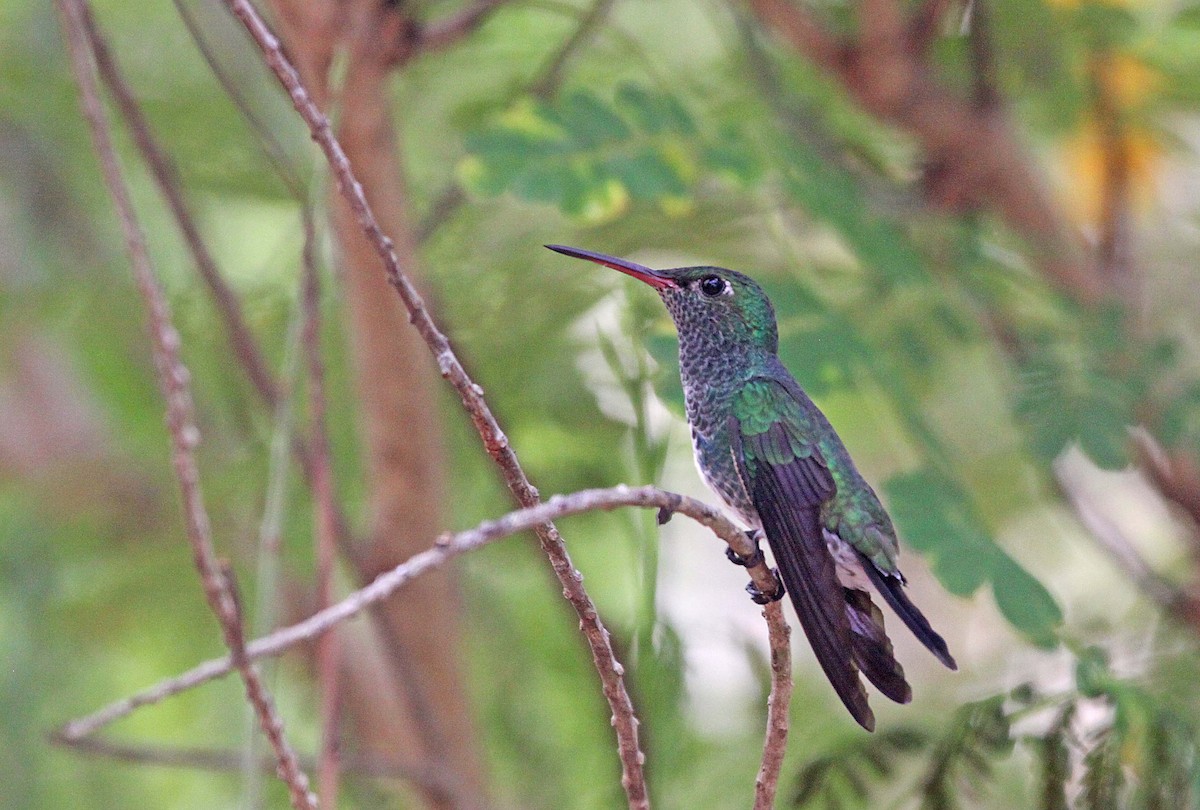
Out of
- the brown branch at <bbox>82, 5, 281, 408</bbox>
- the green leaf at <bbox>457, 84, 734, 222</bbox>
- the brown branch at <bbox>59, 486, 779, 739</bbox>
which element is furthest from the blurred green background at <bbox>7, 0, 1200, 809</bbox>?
the brown branch at <bbox>59, 486, 779, 739</bbox>

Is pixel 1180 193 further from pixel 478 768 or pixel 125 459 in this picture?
pixel 125 459

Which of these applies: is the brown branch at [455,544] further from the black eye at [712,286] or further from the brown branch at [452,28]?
the brown branch at [452,28]

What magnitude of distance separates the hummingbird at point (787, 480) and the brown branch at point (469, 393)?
0.86 ft

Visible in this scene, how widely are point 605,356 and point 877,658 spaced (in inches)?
33.3

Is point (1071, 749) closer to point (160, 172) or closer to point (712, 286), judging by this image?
point (712, 286)

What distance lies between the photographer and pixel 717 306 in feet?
6.39

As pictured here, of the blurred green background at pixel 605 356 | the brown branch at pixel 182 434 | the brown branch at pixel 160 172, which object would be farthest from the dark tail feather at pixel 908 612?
the brown branch at pixel 160 172

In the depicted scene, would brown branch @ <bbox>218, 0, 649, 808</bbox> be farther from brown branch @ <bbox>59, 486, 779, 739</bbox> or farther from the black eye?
the black eye

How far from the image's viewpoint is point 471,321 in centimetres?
255

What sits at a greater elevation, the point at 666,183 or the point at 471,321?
the point at 666,183

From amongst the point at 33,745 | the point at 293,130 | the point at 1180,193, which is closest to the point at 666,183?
the point at 293,130

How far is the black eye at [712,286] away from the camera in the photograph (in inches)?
77.1

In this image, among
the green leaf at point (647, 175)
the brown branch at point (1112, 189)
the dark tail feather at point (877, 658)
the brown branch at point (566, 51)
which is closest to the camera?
the dark tail feather at point (877, 658)

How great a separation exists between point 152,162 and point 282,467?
68 cm
